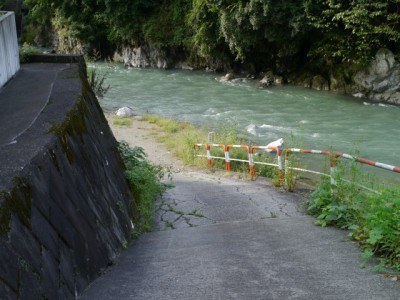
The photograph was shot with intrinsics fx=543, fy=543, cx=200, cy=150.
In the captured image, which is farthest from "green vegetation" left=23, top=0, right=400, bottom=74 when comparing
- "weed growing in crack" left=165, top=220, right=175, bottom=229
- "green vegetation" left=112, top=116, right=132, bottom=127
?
"weed growing in crack" left=165, top=220, right=175, bottom=229

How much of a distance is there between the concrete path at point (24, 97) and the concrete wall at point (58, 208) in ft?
0.71

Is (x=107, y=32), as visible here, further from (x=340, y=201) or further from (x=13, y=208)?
(x=13, y=208)

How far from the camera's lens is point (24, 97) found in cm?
837

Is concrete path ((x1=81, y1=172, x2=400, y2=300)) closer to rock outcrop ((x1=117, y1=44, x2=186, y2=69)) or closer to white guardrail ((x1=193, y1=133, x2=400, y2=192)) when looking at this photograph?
white guardrail ((x1=193, y1=133, x2=400, y2=192))

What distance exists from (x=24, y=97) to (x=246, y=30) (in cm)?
2229

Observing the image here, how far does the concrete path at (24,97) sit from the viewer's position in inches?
249

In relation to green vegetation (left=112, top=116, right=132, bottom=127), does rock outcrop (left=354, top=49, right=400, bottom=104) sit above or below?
above

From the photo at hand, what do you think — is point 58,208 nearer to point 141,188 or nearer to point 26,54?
point 141,188

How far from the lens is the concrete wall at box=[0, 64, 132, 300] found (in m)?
3.83

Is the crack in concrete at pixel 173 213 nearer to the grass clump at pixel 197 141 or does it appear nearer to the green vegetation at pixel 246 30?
the grass clump at pixel 197 141

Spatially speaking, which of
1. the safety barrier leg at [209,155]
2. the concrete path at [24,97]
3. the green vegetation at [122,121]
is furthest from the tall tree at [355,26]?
the concrete path at [24,97]

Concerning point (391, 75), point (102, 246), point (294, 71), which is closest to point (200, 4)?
point (294, 71)

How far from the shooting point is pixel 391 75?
2614 centimetres

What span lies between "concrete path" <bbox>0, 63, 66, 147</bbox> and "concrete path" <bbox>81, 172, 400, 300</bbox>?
77.0 inches
